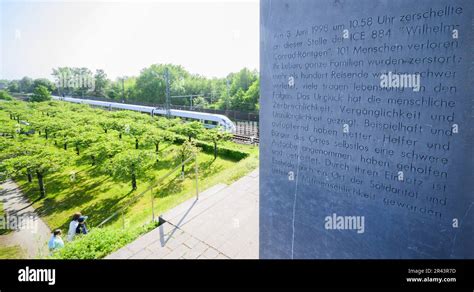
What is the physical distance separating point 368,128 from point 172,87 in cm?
5075

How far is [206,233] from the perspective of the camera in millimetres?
5648

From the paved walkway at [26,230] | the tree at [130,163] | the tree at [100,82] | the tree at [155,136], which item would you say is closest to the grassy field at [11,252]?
the paved walkway at [26,230]

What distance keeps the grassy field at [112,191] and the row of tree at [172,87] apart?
52.9ft

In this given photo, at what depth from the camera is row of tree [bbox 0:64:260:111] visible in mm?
37469

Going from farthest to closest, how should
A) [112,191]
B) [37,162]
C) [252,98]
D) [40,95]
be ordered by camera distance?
[40,95]
[252,98]
[112,191]
[37,162]

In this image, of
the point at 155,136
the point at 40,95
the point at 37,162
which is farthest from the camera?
the point at 40,95

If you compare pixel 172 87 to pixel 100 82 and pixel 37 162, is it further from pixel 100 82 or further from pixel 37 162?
pixel 37 162

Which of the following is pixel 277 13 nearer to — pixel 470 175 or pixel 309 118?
pixel 309 118

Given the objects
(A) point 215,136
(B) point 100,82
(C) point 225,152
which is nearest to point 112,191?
(A) point 215,136

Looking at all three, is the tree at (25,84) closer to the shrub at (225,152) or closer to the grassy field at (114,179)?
the grassy field at (114,179)

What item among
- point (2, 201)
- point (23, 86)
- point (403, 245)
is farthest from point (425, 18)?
point (23, 86)

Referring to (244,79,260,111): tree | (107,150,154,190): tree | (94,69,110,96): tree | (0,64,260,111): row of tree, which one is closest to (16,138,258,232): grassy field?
(107,150,154,190): tree

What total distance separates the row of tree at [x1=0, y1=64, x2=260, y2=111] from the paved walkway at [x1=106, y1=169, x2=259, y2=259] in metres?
24.2

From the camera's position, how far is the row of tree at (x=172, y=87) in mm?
37469
